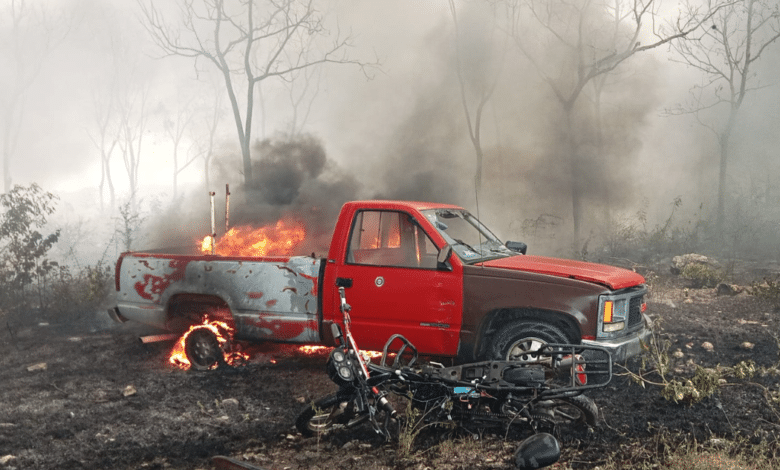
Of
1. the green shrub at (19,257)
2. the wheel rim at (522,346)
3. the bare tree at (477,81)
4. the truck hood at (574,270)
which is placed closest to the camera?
the truck hood at (574,270)

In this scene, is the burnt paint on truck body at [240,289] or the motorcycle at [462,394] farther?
the burnt paint on truck body at [240,289]

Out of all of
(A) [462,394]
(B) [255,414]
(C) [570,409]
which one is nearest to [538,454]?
(A) [462,394]

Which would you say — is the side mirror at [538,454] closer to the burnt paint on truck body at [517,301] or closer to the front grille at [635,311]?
→ the burnt paint on truck body at [517,301]

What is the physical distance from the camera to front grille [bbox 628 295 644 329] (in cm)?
558

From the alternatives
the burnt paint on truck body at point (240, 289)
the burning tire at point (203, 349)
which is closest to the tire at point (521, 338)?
the burnt paint on truck body at point (240, 289)

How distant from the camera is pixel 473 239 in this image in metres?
7.17

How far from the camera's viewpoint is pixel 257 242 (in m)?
8.52

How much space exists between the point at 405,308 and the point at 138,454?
2.59 metres

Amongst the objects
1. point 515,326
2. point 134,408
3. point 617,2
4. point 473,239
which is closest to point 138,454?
point 134,408

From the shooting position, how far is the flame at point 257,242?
27.7ft

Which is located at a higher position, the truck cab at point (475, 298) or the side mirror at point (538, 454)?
the truck cab at point (475, 298)

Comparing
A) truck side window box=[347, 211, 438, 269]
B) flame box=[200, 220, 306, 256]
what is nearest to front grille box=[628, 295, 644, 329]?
truck side window box=[347, 211, 438, 269]

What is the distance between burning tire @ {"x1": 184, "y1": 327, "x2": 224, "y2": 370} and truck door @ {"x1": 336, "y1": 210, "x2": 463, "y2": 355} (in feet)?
6.20

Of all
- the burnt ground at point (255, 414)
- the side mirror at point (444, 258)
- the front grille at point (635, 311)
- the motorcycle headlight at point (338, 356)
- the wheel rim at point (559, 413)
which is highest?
the side mirror at point (444, 258)
